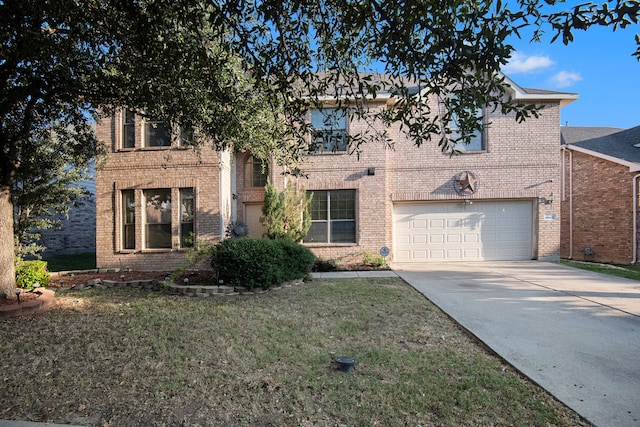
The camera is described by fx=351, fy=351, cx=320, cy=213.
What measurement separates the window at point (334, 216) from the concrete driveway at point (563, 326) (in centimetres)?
285

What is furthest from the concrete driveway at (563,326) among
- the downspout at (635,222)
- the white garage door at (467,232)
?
the downspout at (635,222)

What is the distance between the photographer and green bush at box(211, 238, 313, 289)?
728 centimetres

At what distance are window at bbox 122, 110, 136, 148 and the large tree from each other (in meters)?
4.20

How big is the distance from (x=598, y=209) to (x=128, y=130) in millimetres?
16319

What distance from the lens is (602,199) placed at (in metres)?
12.5

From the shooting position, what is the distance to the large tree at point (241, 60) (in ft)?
8.55

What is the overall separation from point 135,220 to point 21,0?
789 cm

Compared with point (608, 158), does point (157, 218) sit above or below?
below

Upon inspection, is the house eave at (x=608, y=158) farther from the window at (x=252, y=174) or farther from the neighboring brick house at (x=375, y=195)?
the window at (x=252, y=174)

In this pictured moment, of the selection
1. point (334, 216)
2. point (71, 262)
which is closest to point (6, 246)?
point (334, 216)

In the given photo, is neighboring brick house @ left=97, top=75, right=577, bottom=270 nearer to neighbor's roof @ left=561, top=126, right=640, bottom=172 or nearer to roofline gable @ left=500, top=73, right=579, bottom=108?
roofline gable @ left=500, top=73, right=579, bottom=108

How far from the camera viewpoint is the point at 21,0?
3.75m

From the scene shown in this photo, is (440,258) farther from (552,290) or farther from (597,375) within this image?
(597,375)

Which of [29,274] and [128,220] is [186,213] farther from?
[29,274]
